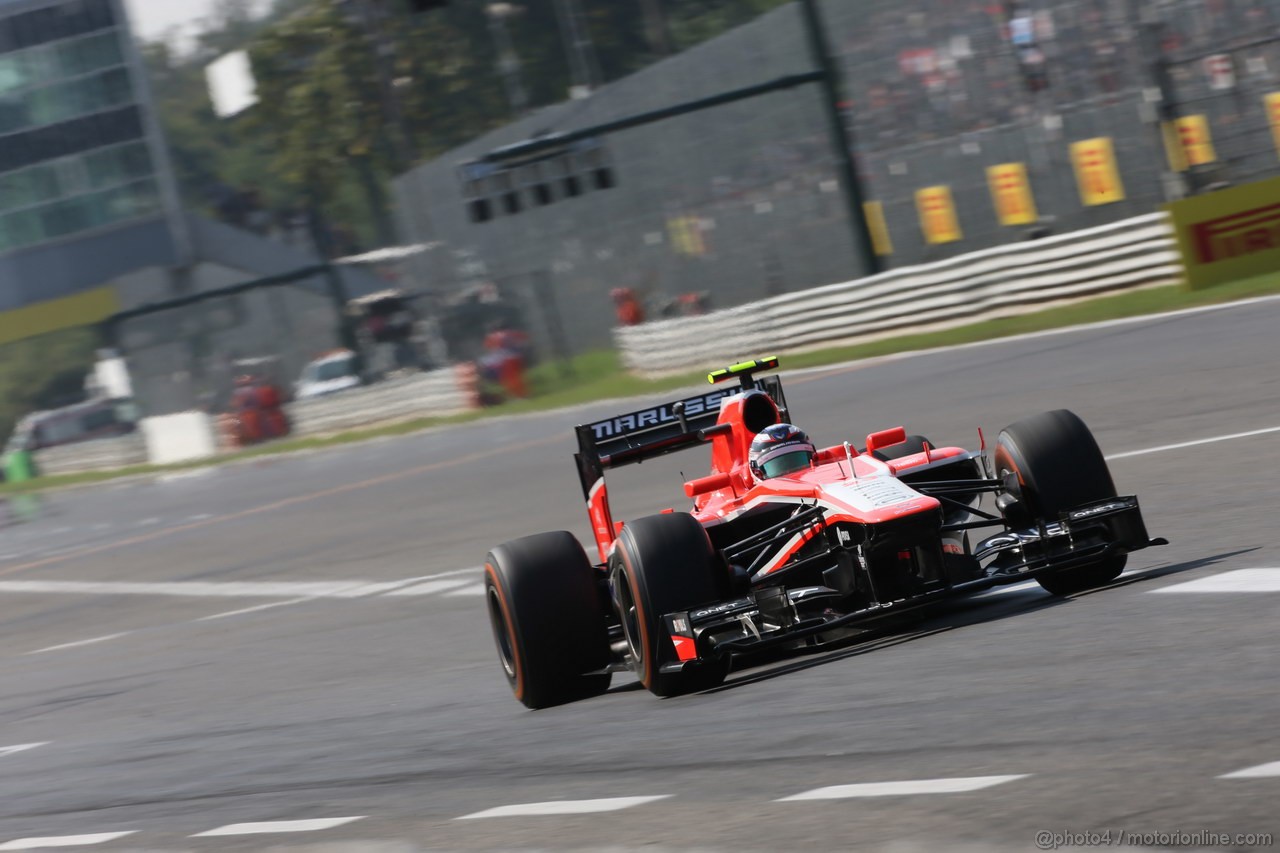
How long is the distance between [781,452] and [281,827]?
3182mm

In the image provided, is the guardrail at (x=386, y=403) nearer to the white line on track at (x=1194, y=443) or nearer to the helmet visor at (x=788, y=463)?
the white line on track at (x=1194, y=443)

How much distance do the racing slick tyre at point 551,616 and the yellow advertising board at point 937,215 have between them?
2743 cm

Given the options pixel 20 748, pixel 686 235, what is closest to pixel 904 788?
pixel 20 748

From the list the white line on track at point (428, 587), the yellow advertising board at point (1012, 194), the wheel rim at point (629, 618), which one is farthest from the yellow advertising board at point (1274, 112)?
the wheel rim at point (629, 618)

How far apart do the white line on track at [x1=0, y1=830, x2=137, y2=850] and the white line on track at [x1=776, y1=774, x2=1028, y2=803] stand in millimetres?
3264

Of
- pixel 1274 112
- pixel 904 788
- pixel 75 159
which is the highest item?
pixel 75 159

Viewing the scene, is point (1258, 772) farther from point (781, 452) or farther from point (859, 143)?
point (859, 143)

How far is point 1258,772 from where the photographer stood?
4.55 m

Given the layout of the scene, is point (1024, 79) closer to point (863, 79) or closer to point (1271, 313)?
point (863, 79)

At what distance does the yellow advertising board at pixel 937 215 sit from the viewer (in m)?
35.4

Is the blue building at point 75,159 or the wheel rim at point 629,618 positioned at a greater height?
the blue building at point 75,159

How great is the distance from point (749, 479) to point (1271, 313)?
1229cm

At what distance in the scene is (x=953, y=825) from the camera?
4.71 metres

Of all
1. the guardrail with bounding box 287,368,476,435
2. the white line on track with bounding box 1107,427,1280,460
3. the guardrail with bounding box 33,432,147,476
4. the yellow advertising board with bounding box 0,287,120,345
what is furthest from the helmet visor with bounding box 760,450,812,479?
the yellow advertising board with bounding box 0,287,120,345
